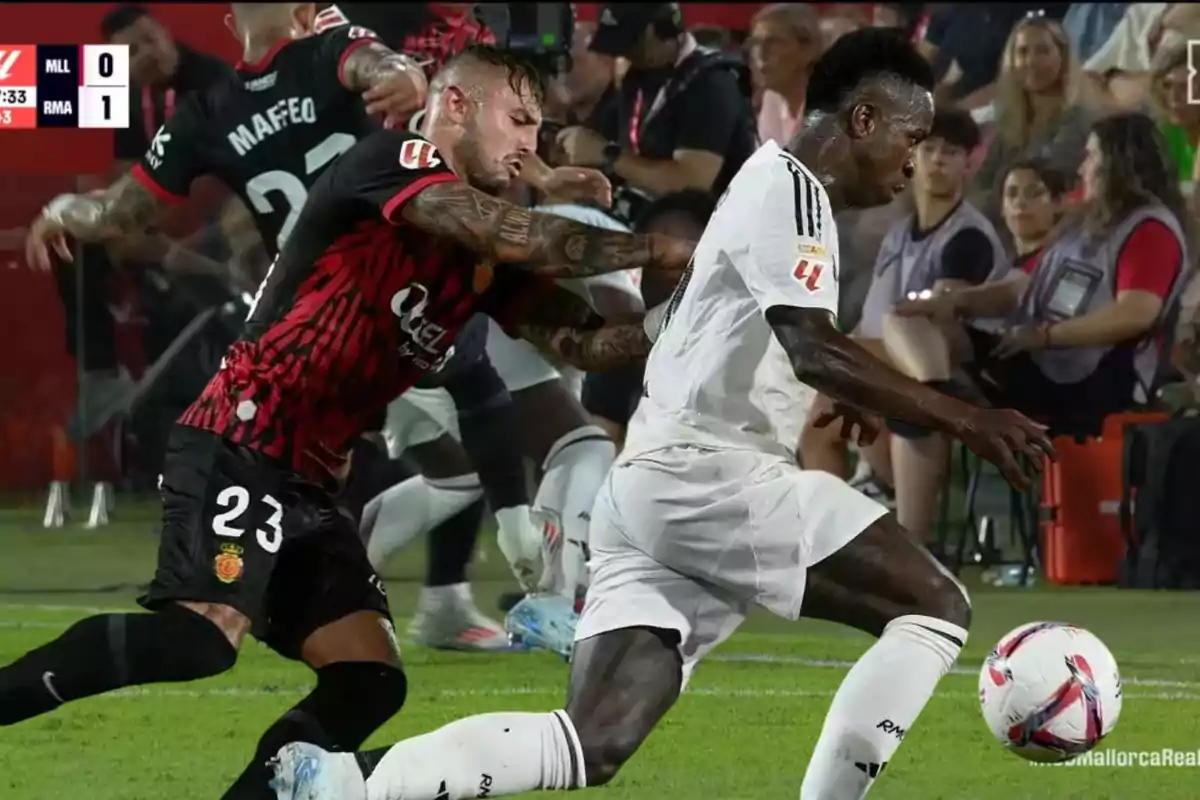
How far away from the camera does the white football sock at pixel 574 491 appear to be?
27.1 feet

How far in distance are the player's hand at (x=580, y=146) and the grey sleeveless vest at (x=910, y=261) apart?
1.62 meters

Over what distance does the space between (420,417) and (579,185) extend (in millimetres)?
3033

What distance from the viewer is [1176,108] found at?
34.9 feet

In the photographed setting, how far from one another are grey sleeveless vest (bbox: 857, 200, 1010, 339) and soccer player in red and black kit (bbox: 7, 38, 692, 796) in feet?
17.5

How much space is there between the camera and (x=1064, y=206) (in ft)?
34.8

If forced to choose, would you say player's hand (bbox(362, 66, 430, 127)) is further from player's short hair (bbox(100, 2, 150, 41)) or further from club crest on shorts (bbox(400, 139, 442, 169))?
player's short hair (bbox(100, 2, 150, 41))

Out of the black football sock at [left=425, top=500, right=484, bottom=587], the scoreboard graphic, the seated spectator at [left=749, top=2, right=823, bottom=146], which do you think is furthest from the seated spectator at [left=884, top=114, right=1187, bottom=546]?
Result: the scoreboard graphic

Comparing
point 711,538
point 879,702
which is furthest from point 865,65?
point 879,702

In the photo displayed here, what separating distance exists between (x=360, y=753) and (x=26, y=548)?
5.17 m

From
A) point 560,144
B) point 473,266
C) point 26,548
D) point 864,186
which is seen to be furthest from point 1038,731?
point 26,548

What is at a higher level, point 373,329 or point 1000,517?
point 373,329

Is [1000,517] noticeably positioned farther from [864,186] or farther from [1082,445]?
[864,186]

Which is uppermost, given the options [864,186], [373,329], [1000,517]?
[864,186]

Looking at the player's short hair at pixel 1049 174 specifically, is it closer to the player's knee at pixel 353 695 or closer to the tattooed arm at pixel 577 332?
the tattooed arm at pixel 577 332
